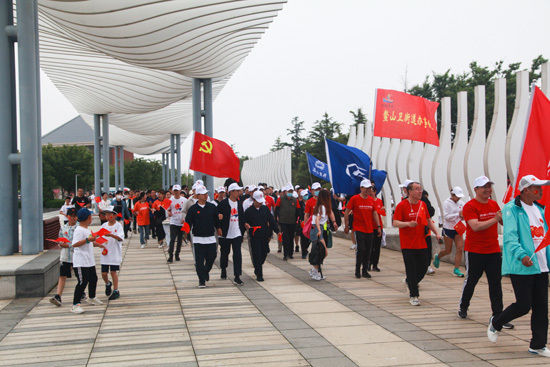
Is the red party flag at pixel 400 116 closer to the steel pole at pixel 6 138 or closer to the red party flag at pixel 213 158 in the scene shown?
the red party flag at pixel 213 158

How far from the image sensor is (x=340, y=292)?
8.91 metres

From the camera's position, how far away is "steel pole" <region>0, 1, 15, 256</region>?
34.4 feet

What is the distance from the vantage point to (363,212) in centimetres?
1029

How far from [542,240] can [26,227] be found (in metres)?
8.63

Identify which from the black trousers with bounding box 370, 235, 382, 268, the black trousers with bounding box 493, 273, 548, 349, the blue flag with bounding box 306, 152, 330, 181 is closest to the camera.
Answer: the black trousers with bounding box 493, 273, 548, 349

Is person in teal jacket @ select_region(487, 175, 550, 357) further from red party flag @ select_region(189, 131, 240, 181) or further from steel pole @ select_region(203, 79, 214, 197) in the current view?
steel pole @ select_region(203, 79, 214, 197)

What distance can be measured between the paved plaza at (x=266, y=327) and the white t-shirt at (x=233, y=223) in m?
0.84

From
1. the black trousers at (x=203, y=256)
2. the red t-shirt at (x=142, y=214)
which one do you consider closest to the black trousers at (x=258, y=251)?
the black trousers at (x=203, y=256)

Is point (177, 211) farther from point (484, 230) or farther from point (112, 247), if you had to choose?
point (484, 230)

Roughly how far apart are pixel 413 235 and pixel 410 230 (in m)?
0.08

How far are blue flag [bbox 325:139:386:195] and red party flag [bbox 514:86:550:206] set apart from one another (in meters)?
5.98

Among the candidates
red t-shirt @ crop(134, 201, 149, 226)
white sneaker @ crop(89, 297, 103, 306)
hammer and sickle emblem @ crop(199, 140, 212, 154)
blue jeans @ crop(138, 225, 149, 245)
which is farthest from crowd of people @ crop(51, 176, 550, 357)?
red t-shirt @ crop(134, 201, 149, 226)

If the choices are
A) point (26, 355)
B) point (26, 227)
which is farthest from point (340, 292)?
point (26, 227)

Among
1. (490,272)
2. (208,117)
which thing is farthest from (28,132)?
(208,117)
